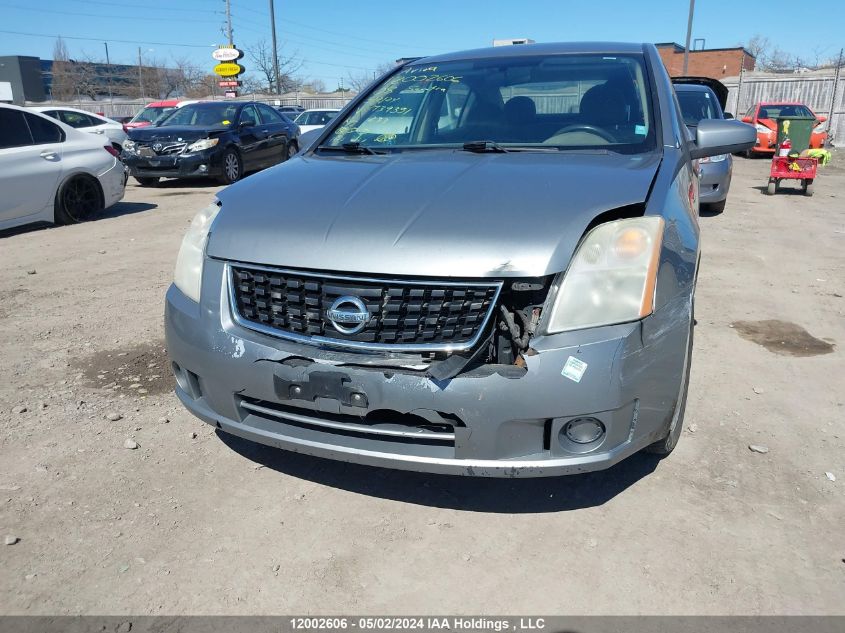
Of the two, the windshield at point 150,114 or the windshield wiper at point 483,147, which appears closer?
the windshield wiper at point 483,147

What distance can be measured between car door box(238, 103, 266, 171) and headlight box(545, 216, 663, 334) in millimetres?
11650

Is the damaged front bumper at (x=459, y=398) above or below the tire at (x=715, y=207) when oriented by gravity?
above

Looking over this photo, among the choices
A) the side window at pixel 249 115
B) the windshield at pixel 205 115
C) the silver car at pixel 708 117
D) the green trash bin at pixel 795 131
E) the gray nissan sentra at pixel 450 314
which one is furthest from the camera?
the side window at pixel 249 115

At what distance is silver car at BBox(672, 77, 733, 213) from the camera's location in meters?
8.63

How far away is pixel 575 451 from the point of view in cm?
227

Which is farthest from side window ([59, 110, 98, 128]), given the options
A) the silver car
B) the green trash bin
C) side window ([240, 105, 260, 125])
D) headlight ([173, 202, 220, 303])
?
headlight ([173, 202, 220, 303])

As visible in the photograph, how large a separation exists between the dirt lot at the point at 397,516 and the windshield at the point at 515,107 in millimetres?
1495

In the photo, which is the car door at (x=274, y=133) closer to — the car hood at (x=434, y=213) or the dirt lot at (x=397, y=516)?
the dirt lot at (x=397, y=516)

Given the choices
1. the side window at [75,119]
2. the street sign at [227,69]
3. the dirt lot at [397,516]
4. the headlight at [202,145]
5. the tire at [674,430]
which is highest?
the street sign at [227,69]

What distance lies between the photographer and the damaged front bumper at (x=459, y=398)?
7.10 feet

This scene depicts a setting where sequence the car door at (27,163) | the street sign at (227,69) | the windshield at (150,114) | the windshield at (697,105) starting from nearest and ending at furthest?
the car door at (27,163)
the windshield at (697,105)
the windshield at (150,114)
the street sign at (227,69)

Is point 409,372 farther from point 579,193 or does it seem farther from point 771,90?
point 771,90

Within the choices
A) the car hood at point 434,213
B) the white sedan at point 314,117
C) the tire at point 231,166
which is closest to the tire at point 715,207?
the car hood at point 434,213

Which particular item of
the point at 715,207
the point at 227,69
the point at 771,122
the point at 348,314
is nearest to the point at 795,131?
the point at 715,207
